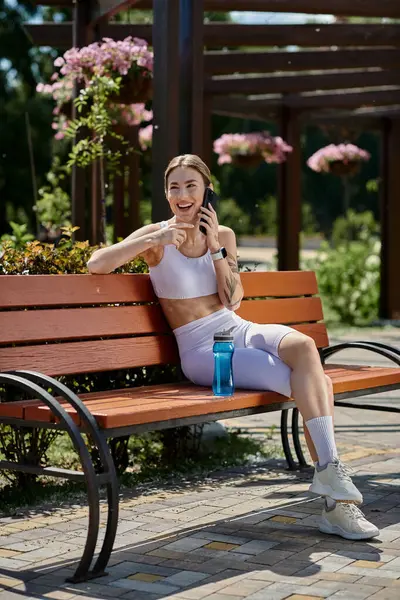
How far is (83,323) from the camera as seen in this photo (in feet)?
15.8

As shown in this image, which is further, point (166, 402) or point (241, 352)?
point (241, 352)

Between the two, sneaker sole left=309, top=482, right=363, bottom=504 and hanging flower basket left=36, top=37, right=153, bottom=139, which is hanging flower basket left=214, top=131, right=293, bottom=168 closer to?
hanging flower basket left=36, top=37, right=153, bottom=139

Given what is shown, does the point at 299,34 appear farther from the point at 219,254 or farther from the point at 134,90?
the point at 219,254

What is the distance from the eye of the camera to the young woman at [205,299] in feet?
Answer: 15.1

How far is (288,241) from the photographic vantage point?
15.2 meters

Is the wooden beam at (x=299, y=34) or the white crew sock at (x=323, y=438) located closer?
the white crew sock at (x=323, y=438)

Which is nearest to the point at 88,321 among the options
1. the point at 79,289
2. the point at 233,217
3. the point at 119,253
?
the point at 79,289

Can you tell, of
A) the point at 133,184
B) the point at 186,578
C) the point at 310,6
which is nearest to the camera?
the point at 186,578

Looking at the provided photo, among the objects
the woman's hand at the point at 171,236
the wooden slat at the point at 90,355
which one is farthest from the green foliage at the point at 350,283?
the woman's hand at the point at 171,236

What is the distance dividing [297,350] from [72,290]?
37.9 inches

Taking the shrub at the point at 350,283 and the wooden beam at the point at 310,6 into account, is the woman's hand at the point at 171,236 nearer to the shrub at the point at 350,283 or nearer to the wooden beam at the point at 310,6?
the wooden beam at the point at 310,6

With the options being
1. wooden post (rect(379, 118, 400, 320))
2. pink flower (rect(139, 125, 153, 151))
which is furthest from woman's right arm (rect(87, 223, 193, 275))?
wooden post (rect(379, 118, 400, 320))

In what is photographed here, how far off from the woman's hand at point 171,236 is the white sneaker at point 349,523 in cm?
130

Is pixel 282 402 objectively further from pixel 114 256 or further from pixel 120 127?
pixel 120 127
